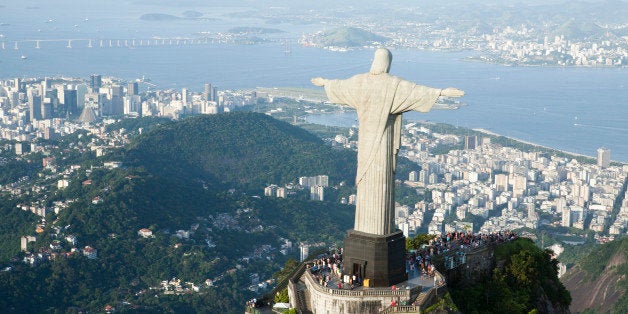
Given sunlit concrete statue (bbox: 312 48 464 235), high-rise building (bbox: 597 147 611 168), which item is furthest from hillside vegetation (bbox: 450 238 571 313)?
high-rise building (bbox: 597 147 611 168)

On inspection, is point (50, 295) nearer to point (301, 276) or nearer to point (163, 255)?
point (163, 255)

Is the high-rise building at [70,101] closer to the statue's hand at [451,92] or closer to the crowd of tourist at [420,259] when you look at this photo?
the crowd of tourist at [420,259]

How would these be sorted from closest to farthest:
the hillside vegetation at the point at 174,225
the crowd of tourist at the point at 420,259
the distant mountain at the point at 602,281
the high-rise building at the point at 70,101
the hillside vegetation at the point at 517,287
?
the crowd of tourist at the point at 420,259 → the hillside vegetation at the point at 517,287 → the distant mountain at the point at 602,281 → the hillside vegetation at the point at 174,225 → the high-rise building at the point at 70,101

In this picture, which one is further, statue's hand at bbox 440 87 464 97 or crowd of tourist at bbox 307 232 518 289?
crowd of tourist at bbox 307 232 518 289

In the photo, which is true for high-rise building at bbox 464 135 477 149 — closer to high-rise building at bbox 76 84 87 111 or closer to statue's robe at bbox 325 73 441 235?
high-rise building at bbox 76 84 87 111

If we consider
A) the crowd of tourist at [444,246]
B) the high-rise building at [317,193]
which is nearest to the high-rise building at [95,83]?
the high-rise building at [317,193]

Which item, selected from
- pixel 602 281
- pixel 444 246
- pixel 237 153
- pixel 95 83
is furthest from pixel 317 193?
pixel 95 83

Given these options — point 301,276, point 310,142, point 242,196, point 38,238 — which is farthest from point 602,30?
point 301,276
